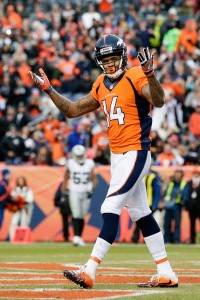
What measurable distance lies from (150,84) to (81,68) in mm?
15909

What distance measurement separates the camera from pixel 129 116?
7578mm

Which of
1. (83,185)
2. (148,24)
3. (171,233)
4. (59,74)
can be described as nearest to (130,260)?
(83,185)

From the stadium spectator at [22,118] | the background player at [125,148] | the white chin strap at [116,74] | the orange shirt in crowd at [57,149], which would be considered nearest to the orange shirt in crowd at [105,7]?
the stadium spectator at [22,118]

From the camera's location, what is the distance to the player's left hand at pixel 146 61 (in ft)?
23.1

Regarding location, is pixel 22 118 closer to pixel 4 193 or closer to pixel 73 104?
pixel 4 193

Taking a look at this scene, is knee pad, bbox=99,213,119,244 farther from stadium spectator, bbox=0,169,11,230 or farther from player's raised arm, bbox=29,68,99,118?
stadium spectator, bbox=0,169,11,230

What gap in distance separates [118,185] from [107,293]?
0.98 m

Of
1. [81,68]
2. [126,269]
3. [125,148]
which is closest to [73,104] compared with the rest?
[125,148]

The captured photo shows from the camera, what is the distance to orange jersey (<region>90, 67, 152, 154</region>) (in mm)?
7559

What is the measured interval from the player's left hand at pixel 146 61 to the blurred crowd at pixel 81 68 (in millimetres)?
12150

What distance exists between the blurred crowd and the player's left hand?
12.1 m

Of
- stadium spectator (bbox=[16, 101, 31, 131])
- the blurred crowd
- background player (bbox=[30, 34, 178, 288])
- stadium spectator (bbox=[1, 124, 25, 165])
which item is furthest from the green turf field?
stadium spectator (bbox=[16, 101, 31, 131])

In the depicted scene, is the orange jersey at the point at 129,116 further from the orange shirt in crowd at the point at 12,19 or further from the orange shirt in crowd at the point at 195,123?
the orange shirt in crowd at the point at 12,19

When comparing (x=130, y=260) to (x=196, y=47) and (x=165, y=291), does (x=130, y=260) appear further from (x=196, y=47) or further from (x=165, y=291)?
(x=196, y=47)
